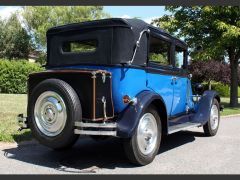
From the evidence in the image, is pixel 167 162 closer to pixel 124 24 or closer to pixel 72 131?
pixel 72 131

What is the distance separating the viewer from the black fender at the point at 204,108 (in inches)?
325

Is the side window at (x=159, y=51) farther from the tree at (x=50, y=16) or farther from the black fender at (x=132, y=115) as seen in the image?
the tree at (x=50, y=16)

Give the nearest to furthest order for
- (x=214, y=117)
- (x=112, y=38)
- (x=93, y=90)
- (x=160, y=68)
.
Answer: (x=93, y=90) < (x=112, y=38) < (x=160, y=68) < (x=214, y=117)

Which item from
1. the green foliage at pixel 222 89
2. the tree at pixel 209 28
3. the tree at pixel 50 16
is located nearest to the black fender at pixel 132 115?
the tree at pixel 209 28

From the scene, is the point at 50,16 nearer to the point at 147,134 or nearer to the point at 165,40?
the point at 165,40

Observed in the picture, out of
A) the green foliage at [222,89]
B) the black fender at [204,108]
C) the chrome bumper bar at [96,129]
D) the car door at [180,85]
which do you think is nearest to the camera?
the chrome bumper bar at [96,129]

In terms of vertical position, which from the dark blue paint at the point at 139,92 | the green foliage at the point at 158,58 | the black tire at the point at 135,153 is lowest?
the black tire at the point at 135,153

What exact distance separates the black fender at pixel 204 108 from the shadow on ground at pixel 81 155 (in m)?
0.56

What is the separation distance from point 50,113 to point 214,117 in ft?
15.4

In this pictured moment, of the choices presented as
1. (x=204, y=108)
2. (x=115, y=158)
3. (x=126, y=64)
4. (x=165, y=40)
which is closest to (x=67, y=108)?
(x=126, y=64)

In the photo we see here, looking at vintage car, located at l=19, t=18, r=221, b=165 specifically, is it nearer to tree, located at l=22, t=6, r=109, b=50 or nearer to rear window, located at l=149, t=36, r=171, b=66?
rear window, located at l=149, t=36, r=171, b=66

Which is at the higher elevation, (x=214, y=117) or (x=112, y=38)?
(x=112, y=38)

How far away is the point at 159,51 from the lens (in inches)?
285

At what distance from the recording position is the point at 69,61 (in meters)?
6.84
